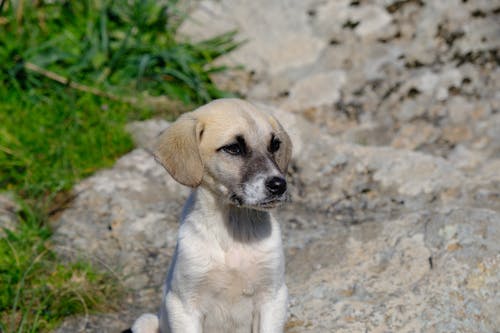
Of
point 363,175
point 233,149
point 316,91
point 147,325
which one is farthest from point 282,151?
point 316,91

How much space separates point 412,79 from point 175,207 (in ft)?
9.53

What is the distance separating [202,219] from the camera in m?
3.84

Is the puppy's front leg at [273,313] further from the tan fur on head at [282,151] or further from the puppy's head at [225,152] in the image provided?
the tan fur on head at [282,151]

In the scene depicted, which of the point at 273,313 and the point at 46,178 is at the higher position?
the point at 273,313

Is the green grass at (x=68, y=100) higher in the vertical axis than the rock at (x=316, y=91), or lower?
higher

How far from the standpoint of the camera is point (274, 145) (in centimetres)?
394

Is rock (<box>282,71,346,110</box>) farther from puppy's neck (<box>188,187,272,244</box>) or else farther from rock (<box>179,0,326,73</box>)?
puppy's neck (<box>188,187,272,244</box>)

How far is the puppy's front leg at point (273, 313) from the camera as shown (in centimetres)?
376

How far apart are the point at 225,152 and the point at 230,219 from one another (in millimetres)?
373

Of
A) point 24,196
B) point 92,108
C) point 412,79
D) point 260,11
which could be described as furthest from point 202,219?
point 260,11

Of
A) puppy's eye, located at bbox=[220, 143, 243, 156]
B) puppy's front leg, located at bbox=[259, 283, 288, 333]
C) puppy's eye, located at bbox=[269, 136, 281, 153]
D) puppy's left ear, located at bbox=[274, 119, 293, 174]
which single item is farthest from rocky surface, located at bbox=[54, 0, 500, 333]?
puppy's eye, located at bbox=[220, 143, 243, 156]

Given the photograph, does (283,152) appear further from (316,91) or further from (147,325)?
(316,91)

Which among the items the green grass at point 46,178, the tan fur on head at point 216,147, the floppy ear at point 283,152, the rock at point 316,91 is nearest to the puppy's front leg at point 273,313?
the tan fur on head at point 216,147

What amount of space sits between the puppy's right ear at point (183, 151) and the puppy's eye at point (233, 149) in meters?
0.15
